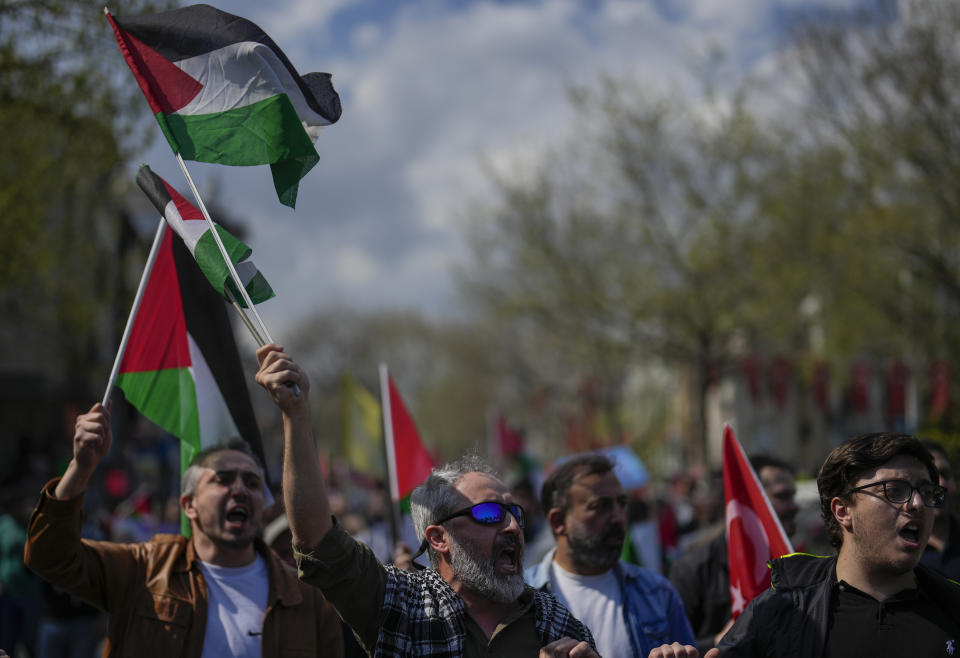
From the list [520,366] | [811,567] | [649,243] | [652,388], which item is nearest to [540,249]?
[649,243]

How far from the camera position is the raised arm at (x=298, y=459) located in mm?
3074

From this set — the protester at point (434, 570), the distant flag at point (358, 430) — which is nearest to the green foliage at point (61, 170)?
the distant flag at point (358, 430)

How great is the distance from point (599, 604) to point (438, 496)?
4.95ft

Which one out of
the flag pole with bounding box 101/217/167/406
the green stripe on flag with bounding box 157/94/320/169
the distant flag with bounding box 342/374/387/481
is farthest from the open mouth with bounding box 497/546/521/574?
the distant flag with bounding box 342/374/387/481

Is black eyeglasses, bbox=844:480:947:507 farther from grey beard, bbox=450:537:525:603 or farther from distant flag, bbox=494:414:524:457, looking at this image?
distant flag, bbox=494:414:524:457

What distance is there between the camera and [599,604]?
4.79 m

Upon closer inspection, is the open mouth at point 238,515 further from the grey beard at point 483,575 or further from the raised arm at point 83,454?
the grey beard at point 483,575

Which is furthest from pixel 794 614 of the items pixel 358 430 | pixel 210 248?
pixel 358 430

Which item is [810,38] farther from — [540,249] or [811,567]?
[811,567]

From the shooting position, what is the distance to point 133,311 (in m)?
4.95

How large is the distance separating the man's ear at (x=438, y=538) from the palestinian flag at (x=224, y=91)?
133 centimetres

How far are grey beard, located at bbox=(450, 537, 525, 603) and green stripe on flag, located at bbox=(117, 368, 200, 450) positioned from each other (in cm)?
228

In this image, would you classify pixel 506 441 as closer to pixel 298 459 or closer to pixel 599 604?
pixel 599 604

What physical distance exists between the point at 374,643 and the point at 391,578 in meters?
0.19
